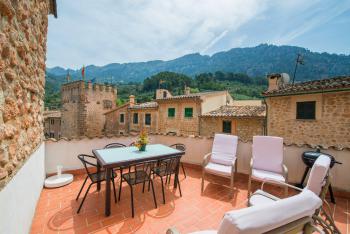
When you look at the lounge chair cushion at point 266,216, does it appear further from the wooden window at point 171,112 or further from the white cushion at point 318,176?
the wooden window at point 171,112

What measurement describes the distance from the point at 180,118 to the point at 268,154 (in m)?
9.09

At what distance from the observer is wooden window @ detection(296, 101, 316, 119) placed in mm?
6609

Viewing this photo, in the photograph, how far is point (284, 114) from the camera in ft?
24.2

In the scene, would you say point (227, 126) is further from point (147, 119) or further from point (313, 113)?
point (147, 119)

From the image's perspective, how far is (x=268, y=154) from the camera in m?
3.25

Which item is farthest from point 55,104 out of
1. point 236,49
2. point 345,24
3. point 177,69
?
point 236,49

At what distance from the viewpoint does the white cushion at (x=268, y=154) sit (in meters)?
3.16

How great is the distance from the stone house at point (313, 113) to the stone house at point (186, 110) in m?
4.43

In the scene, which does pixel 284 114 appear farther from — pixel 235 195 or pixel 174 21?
pixel 174 21

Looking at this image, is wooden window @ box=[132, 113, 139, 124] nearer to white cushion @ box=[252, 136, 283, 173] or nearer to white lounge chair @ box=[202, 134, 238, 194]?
white lounge chair @ box=[202, 134, 238, 194]

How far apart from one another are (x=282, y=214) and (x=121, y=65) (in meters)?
101

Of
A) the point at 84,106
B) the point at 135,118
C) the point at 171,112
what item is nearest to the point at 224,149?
the point at 171,112

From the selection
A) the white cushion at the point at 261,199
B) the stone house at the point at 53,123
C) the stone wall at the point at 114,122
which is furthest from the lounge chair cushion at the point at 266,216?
the stone house at the point at 53,123

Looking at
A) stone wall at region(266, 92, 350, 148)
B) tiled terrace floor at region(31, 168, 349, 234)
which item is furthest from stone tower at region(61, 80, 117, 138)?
stone wall at region(266, 92, 350, 148)
